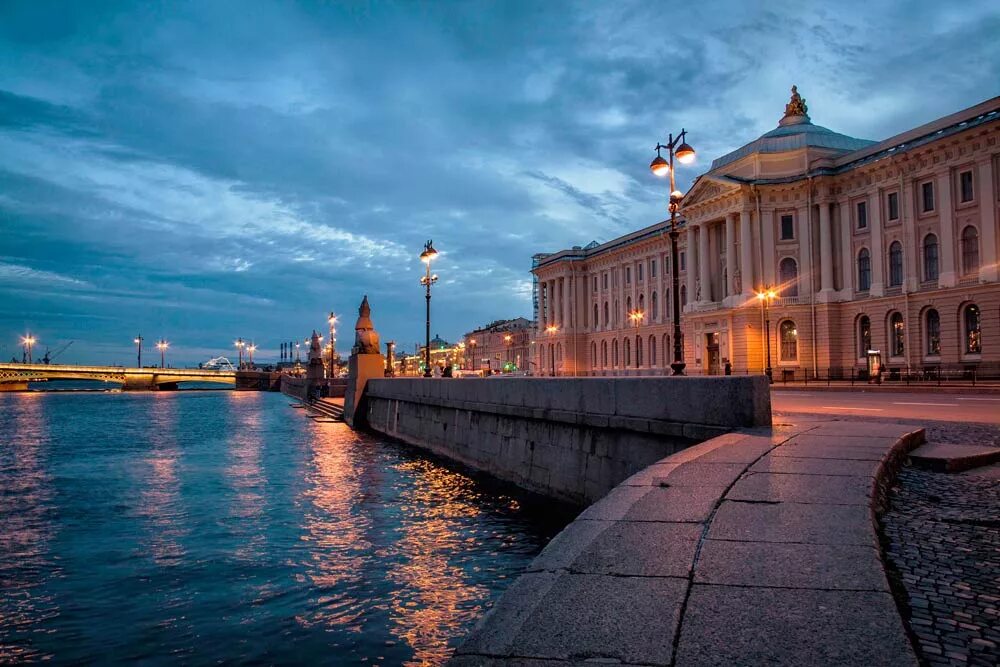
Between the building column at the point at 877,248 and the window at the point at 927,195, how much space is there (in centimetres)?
332

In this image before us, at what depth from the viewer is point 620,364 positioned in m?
81.1

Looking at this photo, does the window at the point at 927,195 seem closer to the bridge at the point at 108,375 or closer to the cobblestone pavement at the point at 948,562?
the cobblestone pavement at the point at 948,562

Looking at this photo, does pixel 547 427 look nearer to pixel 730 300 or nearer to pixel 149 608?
pixel 149 608

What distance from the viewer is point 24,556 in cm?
1028

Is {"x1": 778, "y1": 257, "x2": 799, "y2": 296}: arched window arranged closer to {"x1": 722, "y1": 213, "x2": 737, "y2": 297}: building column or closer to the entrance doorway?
{"x1": 722, "y1": 213, "x2": 737, "y2": 297}: building column

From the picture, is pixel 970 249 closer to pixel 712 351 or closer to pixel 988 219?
pixel 988 219

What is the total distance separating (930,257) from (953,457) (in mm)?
43886

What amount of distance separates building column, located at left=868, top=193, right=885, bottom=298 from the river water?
129ft

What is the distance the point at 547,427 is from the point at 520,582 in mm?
10798

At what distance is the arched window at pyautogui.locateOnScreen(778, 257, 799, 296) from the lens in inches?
2164

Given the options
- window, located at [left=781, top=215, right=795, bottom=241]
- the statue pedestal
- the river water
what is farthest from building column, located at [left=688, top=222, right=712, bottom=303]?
the river water

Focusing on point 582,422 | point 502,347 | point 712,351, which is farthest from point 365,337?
point 502,347

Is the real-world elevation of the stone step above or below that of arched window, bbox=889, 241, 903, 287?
below

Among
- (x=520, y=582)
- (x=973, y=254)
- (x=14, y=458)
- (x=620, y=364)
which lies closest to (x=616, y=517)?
(x=520, y=582)
